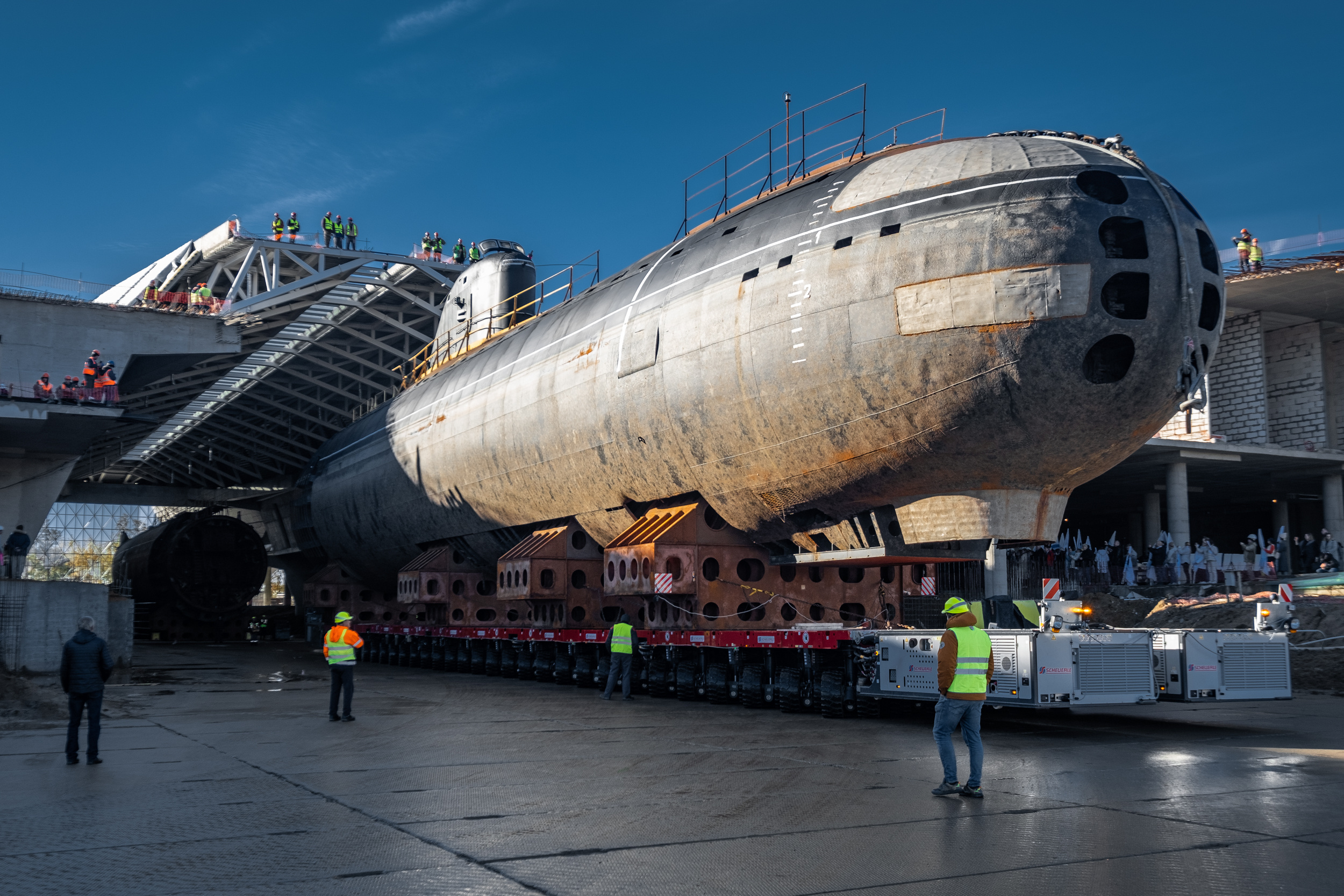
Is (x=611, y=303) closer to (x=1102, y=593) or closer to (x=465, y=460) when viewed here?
(x=465, y=460)

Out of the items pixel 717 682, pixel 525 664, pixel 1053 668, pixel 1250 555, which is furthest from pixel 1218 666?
pixel 1250 555

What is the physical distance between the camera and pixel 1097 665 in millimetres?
10969

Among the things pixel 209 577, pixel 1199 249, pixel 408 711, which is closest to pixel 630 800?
pixel 408 711

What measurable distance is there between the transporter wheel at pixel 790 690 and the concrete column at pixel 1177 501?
2380 cm

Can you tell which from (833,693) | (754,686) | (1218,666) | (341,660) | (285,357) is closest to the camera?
(1218,666)

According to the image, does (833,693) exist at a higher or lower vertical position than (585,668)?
higher

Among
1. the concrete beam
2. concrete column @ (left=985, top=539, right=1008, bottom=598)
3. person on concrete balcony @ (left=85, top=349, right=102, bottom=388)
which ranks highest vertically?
person on concrete balcony @ (left=85, top=349, right=102, bottom=388)

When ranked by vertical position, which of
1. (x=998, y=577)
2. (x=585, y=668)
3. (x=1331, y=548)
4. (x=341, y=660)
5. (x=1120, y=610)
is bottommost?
(x=585, y=668)

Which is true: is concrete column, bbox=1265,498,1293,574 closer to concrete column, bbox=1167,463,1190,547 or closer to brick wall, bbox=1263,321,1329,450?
brick wall, bbox=1263,321,1329,450

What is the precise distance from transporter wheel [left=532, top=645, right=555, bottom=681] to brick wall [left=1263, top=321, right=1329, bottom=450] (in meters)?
31.3

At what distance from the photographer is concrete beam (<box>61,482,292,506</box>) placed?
176 ft

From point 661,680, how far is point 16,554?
636 inches

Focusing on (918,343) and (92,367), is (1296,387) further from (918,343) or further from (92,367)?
(92,367)

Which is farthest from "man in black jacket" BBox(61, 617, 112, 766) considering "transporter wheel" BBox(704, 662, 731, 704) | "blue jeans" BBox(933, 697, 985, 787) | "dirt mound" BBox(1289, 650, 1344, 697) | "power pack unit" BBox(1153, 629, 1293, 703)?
"dirt mound" BBox(1289, 650, 1344, 697)
